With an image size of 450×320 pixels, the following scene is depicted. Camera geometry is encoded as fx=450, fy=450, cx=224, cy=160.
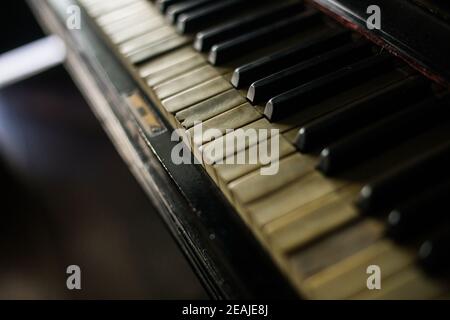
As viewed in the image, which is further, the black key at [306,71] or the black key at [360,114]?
the black key at [306,71]

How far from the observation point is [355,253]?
0.96 meters

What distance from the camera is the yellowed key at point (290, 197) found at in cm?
105

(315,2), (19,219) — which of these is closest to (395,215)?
(315,2)

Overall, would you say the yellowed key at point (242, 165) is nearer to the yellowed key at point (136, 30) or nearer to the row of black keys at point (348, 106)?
the row of black keys at point (348, 106)

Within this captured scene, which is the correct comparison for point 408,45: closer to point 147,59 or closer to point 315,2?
point 315,2

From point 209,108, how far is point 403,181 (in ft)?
2.01

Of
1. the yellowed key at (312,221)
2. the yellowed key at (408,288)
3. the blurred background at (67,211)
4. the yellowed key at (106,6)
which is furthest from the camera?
the blurred background at (67,211)

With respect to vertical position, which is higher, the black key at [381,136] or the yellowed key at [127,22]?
the yellowed key at [127,22]

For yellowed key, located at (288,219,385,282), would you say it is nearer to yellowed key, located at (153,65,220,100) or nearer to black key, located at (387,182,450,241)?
black key, located at (387,182,450,241)

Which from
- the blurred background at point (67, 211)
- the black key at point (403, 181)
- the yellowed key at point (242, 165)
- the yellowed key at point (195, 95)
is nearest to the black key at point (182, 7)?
the yellowed key at point (195, 95)

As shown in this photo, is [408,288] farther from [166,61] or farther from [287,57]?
[166,61]

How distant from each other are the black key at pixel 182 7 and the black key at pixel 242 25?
0.51 ft

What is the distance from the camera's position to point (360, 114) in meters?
1.22

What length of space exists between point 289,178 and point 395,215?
0.27 m
